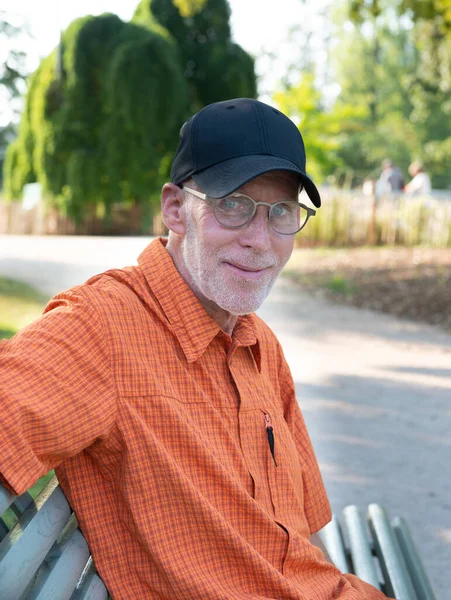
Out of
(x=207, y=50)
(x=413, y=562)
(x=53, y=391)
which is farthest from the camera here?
(x=207, y=50)

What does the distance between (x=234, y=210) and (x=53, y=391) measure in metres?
0.69

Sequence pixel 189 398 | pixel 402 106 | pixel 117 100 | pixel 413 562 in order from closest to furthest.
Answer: pixel 189 398
pixel 413 562
pixel 117 100
pixel 402 106

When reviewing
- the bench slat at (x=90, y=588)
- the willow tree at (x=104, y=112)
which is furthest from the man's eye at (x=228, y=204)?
the willow tree at (x=104, y=112)

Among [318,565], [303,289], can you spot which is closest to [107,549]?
[318,565]

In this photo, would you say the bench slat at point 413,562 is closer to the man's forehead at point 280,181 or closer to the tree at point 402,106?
the man's forehead at point 280,181

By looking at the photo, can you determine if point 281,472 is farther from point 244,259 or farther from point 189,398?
point 244,259

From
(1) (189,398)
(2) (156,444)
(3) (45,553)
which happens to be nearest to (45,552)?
(3) (45,553)

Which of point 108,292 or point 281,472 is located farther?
point 281,472

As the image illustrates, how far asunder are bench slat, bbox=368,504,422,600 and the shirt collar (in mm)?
1113

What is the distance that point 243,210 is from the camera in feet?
6.97

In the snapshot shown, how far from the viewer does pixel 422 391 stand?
689 cm

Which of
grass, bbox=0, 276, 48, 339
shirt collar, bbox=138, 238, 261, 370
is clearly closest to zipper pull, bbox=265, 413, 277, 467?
shirt collar, bbox=138, 238, 261, 370

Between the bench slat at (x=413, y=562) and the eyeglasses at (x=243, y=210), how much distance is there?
4.64 ft

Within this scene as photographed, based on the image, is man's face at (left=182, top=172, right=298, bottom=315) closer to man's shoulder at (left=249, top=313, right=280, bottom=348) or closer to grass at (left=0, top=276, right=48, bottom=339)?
man's shoulder at (left=249, top=313, right=280, bottom=348)
